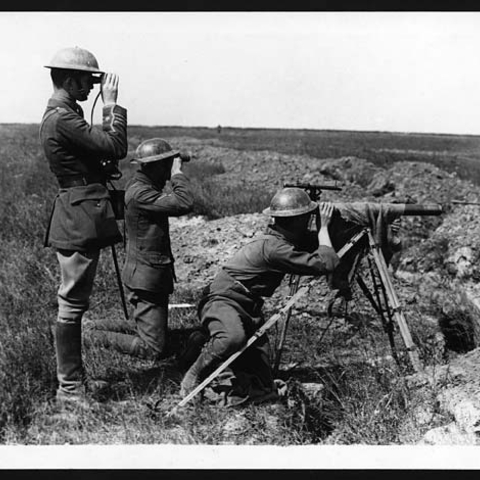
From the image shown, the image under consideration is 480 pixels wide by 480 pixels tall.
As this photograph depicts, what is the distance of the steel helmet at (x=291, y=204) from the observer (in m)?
4.48

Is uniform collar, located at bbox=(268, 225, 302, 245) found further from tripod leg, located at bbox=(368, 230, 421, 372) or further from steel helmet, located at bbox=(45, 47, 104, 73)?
steel helmet, located at bbox=(45, 47, 104, 73)

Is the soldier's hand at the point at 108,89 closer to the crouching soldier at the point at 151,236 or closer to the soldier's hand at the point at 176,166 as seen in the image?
the crouching soldier at the point at 151,236

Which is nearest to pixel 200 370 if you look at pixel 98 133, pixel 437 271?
pixel 98 133

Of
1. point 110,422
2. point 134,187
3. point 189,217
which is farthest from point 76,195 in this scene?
point 189,217

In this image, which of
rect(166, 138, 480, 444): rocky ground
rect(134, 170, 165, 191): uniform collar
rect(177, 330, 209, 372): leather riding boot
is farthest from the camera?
rect(177, 330, 209, 372): leather riding boot

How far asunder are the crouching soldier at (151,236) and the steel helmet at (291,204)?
0.76 m

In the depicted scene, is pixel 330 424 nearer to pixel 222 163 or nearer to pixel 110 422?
pixel 110 422

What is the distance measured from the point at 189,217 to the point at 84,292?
23.6ft

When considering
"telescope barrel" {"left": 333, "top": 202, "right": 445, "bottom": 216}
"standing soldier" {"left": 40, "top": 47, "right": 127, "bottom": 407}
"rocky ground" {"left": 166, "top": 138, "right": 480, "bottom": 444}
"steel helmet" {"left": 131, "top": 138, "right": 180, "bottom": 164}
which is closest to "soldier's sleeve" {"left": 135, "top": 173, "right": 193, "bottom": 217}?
"steel helmet" {"left": 131, "top": 138, "right": 180, "bottom": 164}

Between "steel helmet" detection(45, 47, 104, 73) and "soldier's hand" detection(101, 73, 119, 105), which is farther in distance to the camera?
"soldier's hand" detection(101, 73, 119, 105)

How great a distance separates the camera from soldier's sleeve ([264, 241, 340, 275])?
4.42 metres

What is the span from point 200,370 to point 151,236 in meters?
1.20

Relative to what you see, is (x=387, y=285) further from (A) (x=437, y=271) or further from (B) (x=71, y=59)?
(A) (x=437, y=271)

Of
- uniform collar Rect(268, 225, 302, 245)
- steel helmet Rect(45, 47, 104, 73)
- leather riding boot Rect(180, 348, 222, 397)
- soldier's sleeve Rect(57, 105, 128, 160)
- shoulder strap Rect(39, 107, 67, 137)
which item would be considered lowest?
leather riding boot Rect(180, 348, 222, 397)
